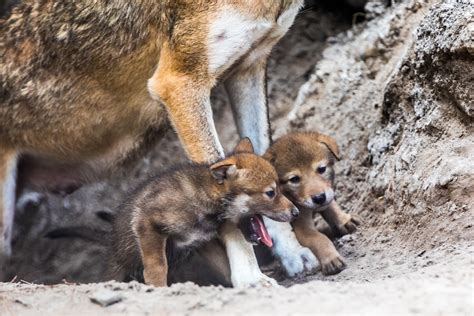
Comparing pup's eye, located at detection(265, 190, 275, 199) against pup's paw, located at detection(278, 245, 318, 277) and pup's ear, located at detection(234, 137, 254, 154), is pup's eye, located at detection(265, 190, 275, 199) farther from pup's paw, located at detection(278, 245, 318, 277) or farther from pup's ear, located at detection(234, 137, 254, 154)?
pup's paw, located at detection(278, 245, 318, 277)

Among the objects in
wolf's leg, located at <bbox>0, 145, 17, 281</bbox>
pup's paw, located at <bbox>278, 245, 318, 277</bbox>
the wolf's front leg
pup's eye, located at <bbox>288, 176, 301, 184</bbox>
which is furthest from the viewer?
wolf's leg, located at <bbox>0, 145, 17, 281</bbox>

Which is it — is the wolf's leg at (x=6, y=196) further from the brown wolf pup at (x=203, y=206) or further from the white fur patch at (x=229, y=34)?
the white fur patch at (x=229, y=34)

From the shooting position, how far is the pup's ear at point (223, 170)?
5.09 m

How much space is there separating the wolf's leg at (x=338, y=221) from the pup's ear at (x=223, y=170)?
123 centimetres

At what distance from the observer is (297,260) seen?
6098 mm

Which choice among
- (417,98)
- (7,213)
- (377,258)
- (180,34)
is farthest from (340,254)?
(7,213)

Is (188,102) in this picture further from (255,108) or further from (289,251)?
(289,251)

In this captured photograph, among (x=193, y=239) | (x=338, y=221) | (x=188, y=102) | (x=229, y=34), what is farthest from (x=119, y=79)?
(x=338, y=221)

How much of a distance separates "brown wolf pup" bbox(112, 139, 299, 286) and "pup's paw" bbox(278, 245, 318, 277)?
31.2 inches

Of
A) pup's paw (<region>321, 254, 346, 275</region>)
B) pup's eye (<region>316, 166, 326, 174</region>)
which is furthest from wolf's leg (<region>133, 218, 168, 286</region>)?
pup's eye (<region>316, 166, 326, 174</region>)

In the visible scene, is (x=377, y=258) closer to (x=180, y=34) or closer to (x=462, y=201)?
(x=462, y=201)

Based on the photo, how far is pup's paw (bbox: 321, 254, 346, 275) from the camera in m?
5.68

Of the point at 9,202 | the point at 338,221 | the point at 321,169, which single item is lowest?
the point at 338,221

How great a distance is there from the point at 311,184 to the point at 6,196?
2.34 meters
